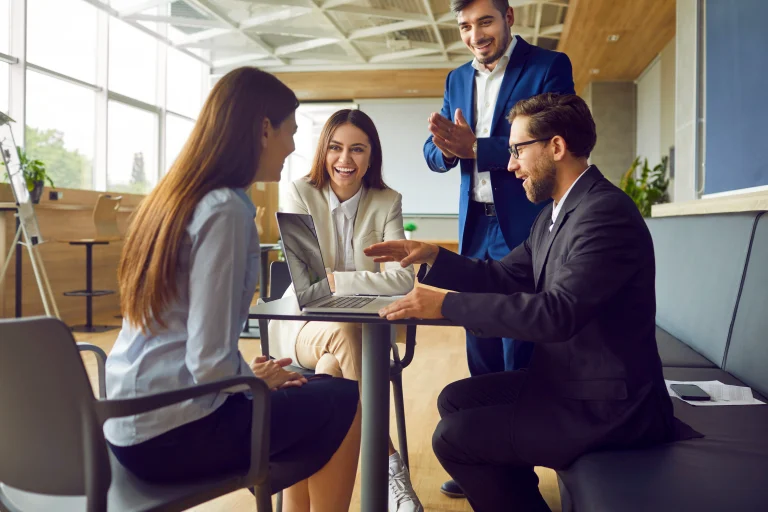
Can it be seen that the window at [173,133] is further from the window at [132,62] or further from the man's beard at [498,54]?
the man's beard at [498,54]

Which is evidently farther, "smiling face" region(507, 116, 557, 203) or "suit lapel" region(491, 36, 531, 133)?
"suit lapel" region(491, 36, 531, 133)

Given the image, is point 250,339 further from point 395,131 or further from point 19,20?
point 395,131

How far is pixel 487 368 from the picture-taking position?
91.6 inches

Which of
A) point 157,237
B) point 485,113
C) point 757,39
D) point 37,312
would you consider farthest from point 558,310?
point 37,312

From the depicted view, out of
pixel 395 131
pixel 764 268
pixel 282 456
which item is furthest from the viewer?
pixel 395 131

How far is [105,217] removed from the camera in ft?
20.4

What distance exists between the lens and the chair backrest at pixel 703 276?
2161 millimetres

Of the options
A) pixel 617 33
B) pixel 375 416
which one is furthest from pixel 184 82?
pixel 375 416

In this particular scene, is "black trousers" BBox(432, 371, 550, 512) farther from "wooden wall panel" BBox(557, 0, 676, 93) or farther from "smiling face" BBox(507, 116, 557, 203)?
"wooden wall panel" BBox(557, 0, 676, 93)

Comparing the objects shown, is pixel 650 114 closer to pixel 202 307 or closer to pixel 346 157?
pixel 346 157

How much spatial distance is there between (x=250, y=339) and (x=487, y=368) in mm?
3588

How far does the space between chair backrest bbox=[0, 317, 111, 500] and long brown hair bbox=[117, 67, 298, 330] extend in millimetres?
249

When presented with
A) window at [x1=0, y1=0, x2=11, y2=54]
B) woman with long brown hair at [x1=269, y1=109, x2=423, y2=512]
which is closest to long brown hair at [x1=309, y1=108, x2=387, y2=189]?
woman with long brown hair at [x1=269, y1=109, x2=423, y2=512]

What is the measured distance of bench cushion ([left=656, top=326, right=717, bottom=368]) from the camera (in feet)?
7.16
